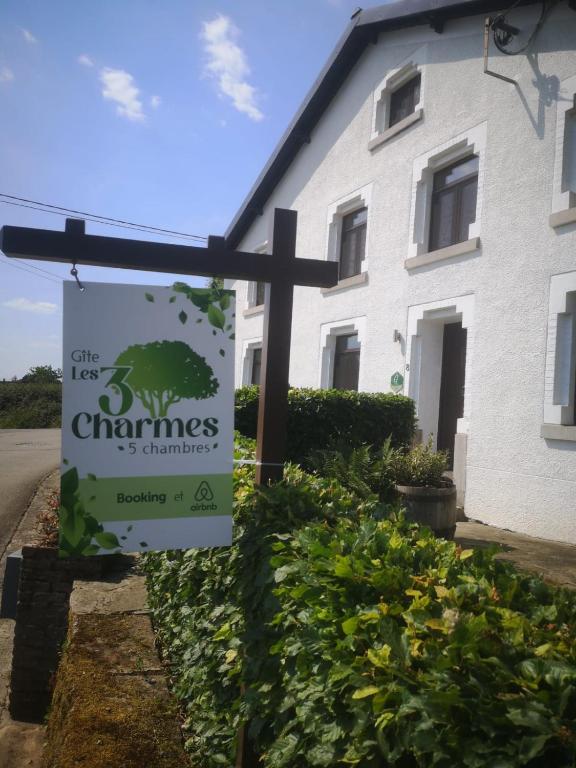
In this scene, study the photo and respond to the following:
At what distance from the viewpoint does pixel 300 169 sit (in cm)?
1422

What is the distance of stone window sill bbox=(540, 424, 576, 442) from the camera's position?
24.4ft

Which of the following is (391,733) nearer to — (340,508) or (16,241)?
(340,508)

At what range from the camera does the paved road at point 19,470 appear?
9914 mm

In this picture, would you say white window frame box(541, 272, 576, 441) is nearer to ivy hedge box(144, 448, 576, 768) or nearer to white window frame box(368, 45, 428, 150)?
white window frame box(368, 45, 428, 150)

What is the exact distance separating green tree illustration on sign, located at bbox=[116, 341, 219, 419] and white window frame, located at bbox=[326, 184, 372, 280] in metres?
8.80

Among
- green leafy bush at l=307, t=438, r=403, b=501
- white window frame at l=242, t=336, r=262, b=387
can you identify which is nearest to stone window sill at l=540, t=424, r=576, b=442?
green leafy bush at l=307, t=438, r=403, b=501

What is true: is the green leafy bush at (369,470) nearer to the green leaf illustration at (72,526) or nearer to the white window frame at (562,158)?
the green leaf illustration at (72,526)

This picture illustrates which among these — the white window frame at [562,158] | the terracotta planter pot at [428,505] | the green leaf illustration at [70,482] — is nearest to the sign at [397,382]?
the white window frame at [562,158]

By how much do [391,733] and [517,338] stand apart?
7505 mm

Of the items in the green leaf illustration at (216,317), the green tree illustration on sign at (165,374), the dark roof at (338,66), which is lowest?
the green tree illustration on sign at (165,374)

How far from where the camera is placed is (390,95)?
11.5 m

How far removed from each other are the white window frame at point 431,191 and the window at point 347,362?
241 centimetres

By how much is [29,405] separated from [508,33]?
32.2 m

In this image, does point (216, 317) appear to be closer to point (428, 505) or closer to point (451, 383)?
point (428, 505)
